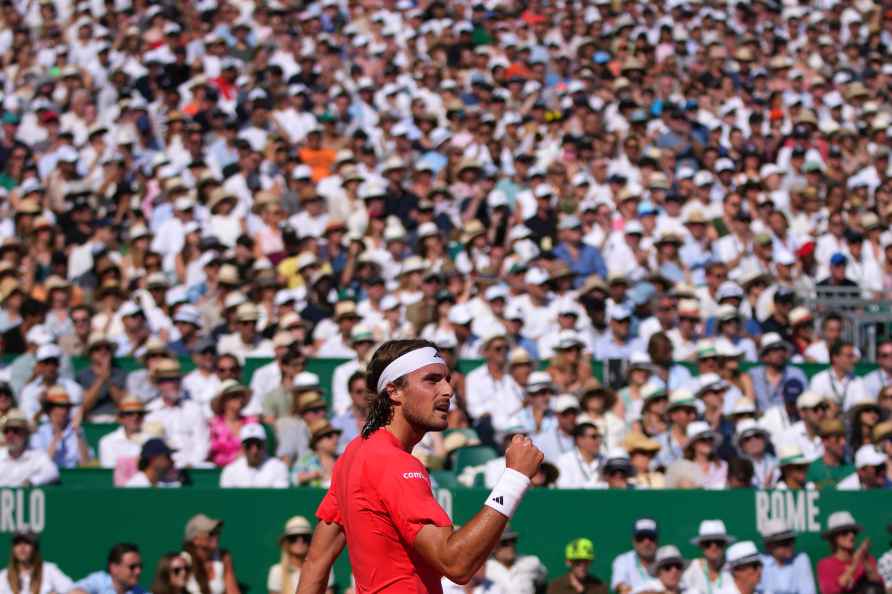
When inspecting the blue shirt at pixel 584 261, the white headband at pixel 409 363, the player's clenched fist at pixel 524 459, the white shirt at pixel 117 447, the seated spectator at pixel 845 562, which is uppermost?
the white headband at pixel 409 363

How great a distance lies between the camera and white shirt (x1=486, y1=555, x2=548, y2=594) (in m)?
9.48

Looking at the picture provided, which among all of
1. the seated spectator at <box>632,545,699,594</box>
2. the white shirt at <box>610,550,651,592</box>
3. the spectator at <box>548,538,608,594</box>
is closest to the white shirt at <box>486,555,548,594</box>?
the spectator at <box>548,538,608,594</box>

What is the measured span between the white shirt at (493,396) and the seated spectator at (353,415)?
1.00 meters

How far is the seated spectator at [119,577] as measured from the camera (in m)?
9.00

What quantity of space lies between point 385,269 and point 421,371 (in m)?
9.62

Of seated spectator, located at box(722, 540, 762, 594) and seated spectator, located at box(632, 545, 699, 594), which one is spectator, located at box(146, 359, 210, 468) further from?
seated spectator, located at box(722, 540, 762, 594)

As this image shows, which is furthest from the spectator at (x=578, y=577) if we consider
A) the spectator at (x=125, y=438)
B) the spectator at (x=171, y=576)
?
the spectator at (x=125, y=438)

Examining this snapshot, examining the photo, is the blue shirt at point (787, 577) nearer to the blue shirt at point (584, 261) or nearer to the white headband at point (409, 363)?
the blue shirt at point (584, 261)

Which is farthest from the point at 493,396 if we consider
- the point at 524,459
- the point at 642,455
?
the point at 524,459

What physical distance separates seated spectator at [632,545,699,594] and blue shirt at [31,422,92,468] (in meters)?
3.96

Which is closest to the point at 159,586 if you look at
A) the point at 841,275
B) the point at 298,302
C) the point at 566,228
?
the point at 298,302

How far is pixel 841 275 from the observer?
1452 centimetres

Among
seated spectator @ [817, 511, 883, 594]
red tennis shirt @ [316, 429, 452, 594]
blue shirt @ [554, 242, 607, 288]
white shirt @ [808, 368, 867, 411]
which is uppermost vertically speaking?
red tennis shirt @ [316, 429, 452, 594]

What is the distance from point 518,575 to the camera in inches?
376
